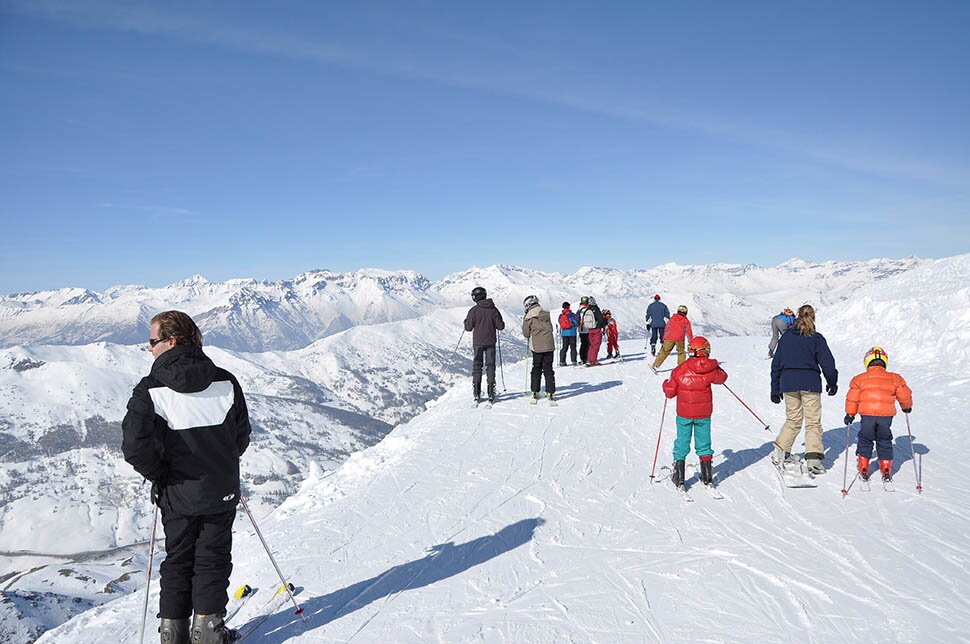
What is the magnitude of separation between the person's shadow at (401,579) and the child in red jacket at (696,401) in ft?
9.00

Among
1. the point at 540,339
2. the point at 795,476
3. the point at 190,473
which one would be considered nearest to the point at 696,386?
the point at 795,476

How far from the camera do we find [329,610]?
5.62m

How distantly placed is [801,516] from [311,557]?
23.3 feet

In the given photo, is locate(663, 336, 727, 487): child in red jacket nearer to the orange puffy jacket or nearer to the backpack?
the orange puffy jacket

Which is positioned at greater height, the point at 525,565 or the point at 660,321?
the point at 660,321

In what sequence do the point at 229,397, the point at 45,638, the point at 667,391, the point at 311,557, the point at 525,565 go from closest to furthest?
1. the point at 229,397
2. the point at 45,638
3. the point at 525,565
4. the point at 311,557
5. the point at 667,391

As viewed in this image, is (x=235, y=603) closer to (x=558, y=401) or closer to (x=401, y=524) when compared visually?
(x=401, y=524)

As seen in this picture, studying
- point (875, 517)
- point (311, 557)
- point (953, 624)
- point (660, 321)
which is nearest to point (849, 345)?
point (660, 321)

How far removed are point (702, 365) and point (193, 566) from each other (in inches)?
292

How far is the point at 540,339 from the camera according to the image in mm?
13875

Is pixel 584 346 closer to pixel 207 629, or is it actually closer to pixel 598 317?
pixel 598 317

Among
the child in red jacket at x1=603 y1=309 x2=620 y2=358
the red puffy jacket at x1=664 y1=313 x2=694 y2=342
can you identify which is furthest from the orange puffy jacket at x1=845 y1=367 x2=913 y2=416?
the child in red jacket at x1=603 y1=309 x2=620 y2=358

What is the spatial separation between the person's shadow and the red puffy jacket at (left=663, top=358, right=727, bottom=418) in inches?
118

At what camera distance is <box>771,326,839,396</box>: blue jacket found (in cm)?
879
